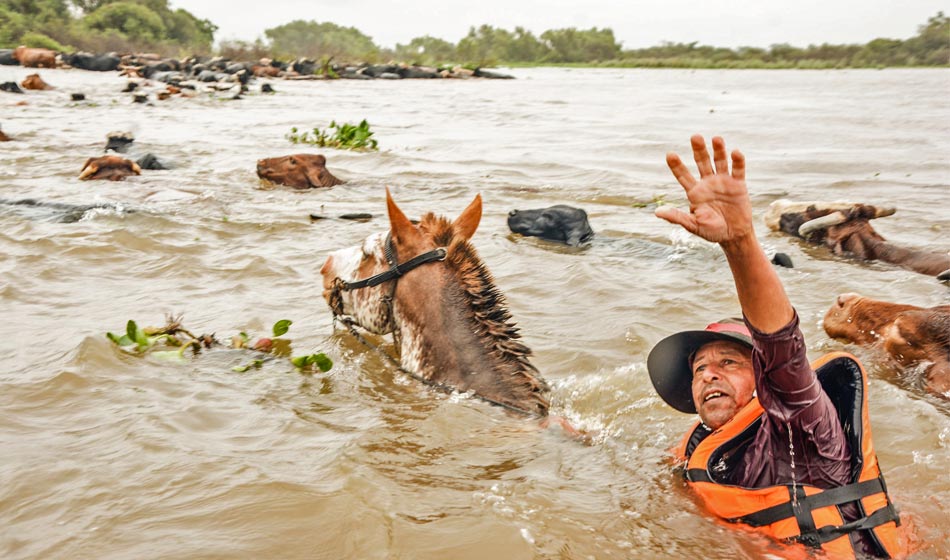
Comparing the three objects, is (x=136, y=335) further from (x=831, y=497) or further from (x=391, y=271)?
(x=831, y=497)

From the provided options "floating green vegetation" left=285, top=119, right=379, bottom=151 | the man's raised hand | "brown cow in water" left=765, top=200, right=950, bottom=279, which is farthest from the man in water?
"floating green vegetation" left=285, top=119, right=379, bottom=151

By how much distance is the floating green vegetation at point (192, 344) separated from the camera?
Result: 18.4 ft

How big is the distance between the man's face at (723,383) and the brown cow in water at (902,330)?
214 cm

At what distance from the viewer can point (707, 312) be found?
24.0ft

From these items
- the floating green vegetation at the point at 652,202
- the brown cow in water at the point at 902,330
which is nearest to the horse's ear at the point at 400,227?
the brown cow in water at the point at 902,330

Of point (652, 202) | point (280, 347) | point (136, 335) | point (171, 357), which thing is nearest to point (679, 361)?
point (280, 347)

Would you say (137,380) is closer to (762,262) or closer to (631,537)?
(631,537)

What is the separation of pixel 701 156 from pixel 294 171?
34.3ft

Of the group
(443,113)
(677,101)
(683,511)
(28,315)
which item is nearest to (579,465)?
(683,511)

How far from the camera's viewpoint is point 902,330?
19.0 ft

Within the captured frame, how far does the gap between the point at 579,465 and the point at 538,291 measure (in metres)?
3.71

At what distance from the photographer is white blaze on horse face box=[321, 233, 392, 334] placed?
518cm

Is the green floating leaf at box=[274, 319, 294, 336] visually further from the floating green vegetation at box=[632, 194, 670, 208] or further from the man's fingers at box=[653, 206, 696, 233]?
the floating green vegetation at box=[632, 194, 670, 208]

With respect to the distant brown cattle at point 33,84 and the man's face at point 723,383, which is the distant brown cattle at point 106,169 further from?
the distant brown cattle at point 33,84
